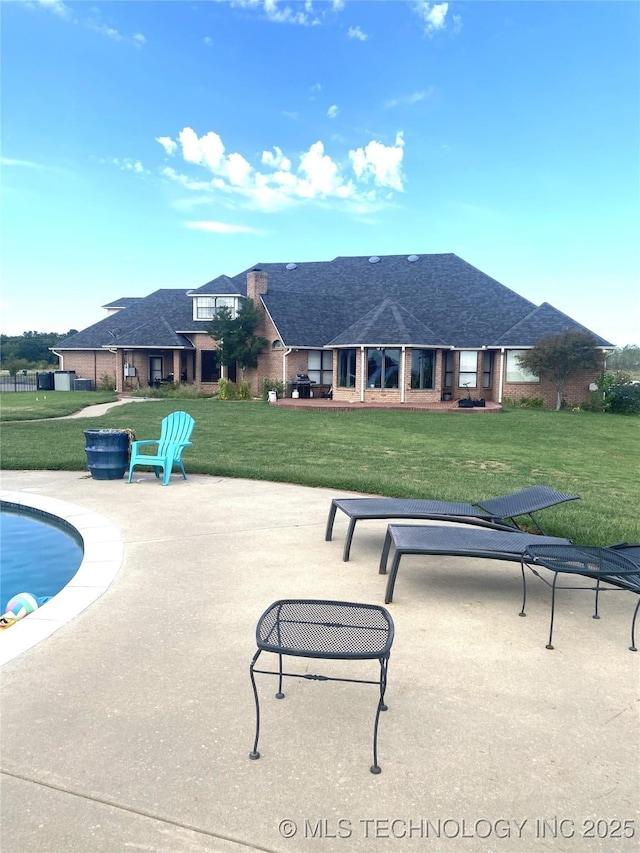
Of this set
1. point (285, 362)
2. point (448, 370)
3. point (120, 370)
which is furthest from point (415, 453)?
point (120, 370)

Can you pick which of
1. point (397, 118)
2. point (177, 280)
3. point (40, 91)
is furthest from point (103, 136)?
point (177, 280)

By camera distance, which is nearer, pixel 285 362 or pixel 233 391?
pixel 285 362

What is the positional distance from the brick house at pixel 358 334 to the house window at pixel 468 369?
0.05 metres

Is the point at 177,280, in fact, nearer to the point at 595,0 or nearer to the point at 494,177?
the point at 494,177

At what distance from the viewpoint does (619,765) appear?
2750mm

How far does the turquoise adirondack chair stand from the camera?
920cm

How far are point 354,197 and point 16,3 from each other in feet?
105

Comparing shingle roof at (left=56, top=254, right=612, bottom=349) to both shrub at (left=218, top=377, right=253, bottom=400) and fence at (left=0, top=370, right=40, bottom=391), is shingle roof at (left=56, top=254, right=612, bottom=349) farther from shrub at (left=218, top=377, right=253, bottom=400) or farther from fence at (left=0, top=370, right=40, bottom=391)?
fence at (left=0, top=370, right=40, bottom=391)

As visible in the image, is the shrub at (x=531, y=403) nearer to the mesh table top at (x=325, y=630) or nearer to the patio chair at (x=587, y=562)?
the patio chair at (x=587, y=562)

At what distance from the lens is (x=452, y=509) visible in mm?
5945

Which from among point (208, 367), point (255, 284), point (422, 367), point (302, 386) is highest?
point (255, 284)

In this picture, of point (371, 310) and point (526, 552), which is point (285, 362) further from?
point (526, 552)

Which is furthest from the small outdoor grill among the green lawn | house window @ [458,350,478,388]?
house window @ [458,350,478,388]

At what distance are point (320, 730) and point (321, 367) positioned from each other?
2902 centimetres
